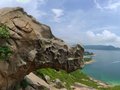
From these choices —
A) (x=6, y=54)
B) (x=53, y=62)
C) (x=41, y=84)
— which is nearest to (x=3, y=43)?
(x=6, y=54)

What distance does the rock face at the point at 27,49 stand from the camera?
25750 mm

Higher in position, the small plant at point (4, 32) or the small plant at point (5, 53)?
the small plant at point (4, 32)

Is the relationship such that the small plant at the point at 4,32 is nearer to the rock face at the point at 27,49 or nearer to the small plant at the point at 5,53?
the rock face at the point at 27,49

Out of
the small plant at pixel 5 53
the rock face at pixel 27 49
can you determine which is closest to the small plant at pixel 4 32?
the rock face at pixel 27 49

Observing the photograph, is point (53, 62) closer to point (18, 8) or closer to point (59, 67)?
point (59, 67)

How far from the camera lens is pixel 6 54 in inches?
997

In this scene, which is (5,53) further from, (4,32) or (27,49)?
(27,49)

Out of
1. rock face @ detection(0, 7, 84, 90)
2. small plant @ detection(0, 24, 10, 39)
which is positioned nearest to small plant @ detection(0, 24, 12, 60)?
small plant @ detection(0, 24, 10, 39)

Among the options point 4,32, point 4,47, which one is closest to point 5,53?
point 4,47

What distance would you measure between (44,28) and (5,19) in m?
3.38

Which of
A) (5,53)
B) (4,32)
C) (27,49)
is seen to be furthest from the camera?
(27,49)

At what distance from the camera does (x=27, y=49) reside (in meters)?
26.5

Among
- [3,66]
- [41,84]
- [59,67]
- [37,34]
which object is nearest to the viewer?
[3,66]

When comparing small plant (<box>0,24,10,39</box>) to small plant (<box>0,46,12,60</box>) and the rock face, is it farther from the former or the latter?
small plant (<box>0,46,12,60</box>)
